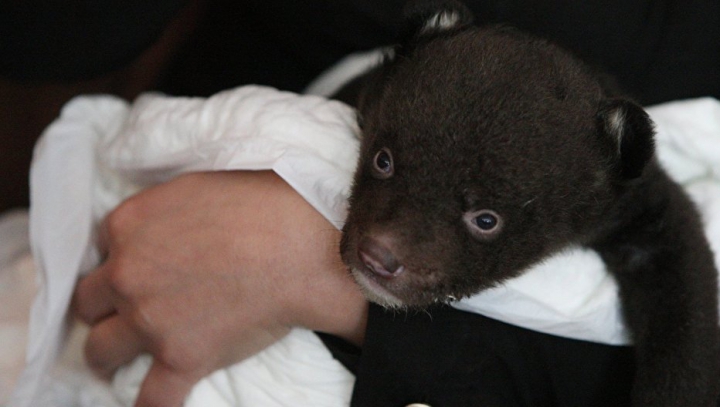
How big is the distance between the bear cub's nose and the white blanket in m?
0.23

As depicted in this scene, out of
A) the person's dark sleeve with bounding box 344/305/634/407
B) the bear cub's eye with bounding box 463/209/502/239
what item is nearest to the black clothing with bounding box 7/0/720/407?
the person's dark sleeve with bounding box 344/305/634/407

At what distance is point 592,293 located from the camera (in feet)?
4.26

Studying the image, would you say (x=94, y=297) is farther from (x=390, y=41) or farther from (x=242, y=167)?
(x=390, y=41)

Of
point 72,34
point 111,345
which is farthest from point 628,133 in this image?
point 72,34

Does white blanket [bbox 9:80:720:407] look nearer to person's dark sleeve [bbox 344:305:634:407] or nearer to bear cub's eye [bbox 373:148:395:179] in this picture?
person's dark sleeve [bbox 344:305:634:407]

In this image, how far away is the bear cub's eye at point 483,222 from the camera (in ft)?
3.48

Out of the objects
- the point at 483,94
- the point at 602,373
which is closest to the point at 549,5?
the point at 483,94

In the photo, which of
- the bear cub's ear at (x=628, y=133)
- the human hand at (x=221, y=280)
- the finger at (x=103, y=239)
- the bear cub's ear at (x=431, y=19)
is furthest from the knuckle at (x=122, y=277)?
the bear cub's ear at (x=628, y=133)

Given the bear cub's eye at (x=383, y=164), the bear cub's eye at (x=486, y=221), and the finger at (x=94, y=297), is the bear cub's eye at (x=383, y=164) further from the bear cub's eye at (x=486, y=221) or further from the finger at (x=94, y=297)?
the finger at (x=94, y=297)

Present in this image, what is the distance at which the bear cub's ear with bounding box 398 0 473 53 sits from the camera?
4.19ft

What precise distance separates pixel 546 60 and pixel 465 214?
316 mm

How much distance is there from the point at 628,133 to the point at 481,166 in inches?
11.1

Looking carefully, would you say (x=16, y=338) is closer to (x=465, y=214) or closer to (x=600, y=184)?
(x=465, y=214)

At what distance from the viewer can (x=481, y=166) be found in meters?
1.03
